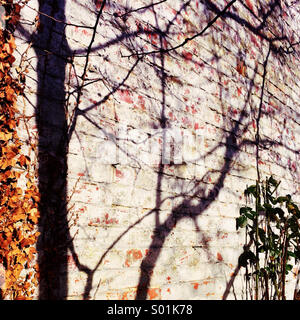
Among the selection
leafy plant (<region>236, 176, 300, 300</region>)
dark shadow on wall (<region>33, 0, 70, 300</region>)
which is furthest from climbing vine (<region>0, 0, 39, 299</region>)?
leafy plant (<region>236, 176, 300, 300</region>)

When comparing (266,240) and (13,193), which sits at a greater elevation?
(13,193)

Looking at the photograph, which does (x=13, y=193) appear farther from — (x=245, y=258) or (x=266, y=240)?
(x=266, y=240)

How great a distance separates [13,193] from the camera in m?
1.61

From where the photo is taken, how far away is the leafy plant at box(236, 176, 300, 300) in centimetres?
283

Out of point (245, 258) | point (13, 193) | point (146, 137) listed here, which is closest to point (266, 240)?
point (245, 258)

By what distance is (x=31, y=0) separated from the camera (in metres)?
1.81

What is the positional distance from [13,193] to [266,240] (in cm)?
223

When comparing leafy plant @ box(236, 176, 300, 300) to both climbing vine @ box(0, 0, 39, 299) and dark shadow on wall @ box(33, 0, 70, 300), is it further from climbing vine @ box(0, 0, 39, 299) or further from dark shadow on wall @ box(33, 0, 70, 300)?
climbing vine @ box(0, 0, 39, 299)

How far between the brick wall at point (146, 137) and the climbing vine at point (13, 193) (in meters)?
0.07

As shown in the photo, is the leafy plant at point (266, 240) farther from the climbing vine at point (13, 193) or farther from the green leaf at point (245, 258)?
the climbing vine at point (13, 193)

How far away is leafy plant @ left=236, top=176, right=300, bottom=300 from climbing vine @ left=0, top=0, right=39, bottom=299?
1.77 metres
